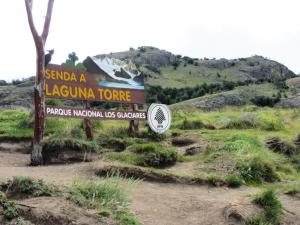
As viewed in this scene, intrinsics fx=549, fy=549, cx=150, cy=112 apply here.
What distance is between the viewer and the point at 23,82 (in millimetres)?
49062

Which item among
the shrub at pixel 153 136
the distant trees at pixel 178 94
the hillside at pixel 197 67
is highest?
the hillside at pixel 197 67

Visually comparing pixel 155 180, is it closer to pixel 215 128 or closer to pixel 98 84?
pixel 98 84

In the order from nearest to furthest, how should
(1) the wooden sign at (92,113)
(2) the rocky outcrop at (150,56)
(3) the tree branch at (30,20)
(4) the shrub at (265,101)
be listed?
(3) the tree branch at (30,20)
(1) the wooden sign at (92,113)
(4) the shrub at (265,101)
(2) the rocky outcrop at (150,56)

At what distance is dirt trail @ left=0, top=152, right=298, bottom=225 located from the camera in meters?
9.42

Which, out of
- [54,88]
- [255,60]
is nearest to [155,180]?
[54,88]

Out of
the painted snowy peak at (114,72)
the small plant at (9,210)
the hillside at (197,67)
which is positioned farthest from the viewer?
the hillside at (197,67)

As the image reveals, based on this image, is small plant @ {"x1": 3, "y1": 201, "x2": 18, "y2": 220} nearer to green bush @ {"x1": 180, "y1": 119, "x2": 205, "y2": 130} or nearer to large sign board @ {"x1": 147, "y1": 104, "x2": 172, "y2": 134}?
large sign board @ {"x1": 147, "y1": 104, "x2": 172, "y2": 134}

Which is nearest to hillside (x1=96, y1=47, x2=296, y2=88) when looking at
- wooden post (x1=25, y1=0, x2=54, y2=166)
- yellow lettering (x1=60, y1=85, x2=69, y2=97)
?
yellow lettering (x1=60, y1=85, x2=69, y2=97)

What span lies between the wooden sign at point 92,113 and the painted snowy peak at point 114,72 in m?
0.90

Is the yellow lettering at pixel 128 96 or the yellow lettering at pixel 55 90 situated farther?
the yellow lettering at pixel 128 96

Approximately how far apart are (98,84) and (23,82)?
3409 centimetres

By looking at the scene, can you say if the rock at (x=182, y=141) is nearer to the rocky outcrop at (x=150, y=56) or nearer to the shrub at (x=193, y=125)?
the shrub at (x=193, y=125)

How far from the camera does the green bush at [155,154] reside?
13656 millimetres

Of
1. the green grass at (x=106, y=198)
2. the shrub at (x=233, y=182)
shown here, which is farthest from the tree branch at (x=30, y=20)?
the shrub at (x=233, y=182)
